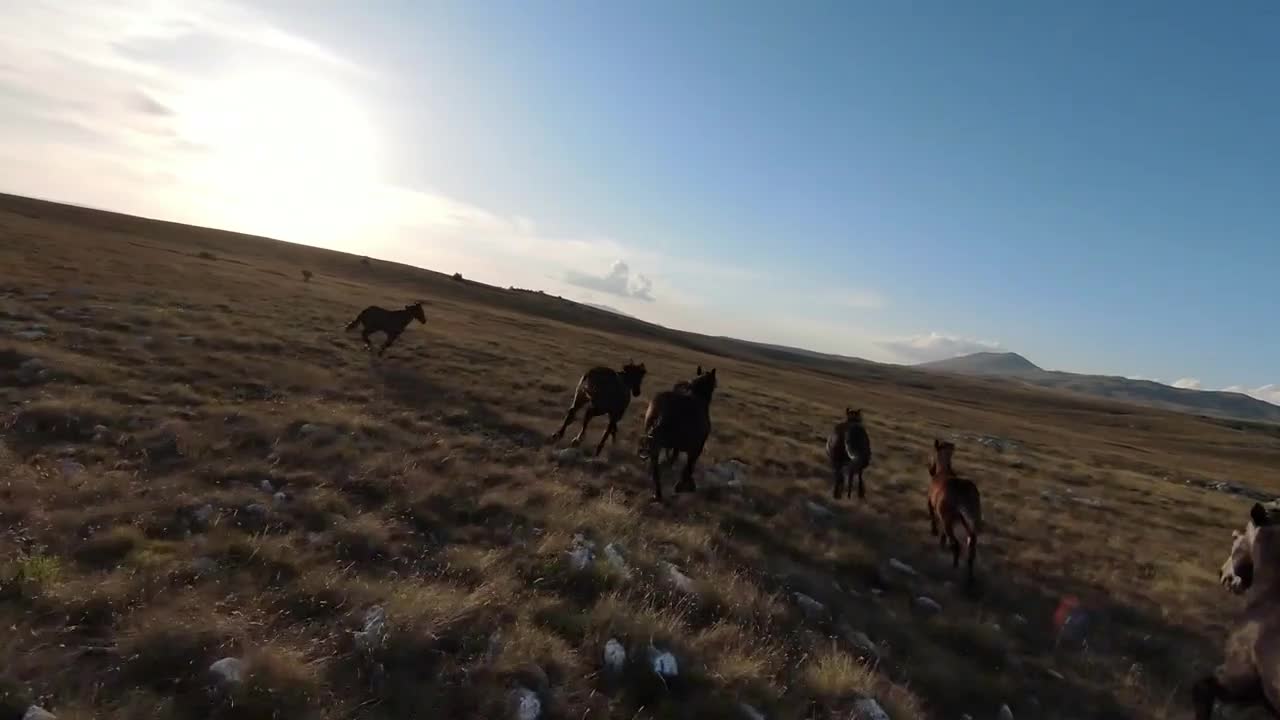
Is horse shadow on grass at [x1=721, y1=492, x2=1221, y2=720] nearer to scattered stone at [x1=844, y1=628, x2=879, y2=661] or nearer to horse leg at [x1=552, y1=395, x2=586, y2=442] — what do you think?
scattered stone at [x1=844, y1=628, x2=879, y2=661]

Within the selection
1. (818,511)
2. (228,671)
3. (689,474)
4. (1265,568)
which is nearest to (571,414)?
(689,474)

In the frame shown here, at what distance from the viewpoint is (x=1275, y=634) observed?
5680mm

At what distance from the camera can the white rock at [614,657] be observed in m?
5.89

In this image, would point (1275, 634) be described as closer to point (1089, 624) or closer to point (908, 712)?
point (908, 712)

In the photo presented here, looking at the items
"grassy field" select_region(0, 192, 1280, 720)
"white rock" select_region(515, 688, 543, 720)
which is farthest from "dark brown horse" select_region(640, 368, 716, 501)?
"white rock" select_region(515, 688, 543, 720)

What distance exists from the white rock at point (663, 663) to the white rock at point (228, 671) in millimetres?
3356

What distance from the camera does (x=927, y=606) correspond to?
9953mm

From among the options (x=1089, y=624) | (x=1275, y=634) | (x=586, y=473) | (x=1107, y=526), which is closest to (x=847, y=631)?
(x=1275, y=634)

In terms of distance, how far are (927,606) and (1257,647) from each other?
14.6ft

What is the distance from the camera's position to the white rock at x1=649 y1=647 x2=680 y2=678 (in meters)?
5.92

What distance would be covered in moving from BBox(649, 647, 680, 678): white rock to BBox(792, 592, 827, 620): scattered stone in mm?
2933

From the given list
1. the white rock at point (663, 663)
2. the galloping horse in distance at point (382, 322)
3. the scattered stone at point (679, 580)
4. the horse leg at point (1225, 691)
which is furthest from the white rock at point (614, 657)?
the galloping horse in distance at point (382, 322)

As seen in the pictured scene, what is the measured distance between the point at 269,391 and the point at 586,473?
27.3ft

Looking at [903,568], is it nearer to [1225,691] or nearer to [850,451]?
[850,451]
